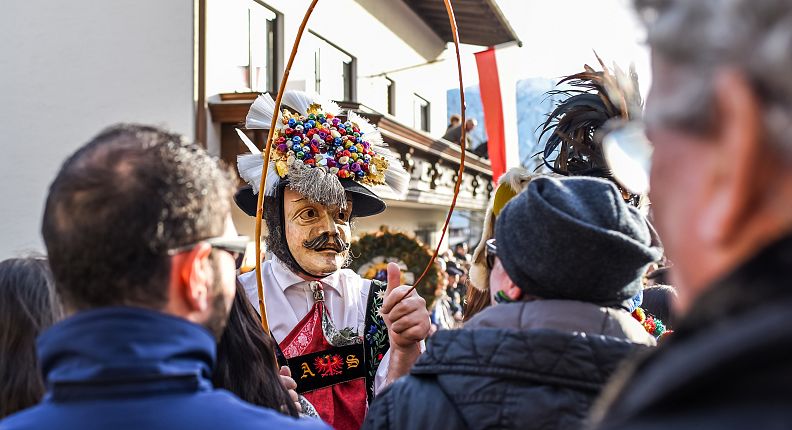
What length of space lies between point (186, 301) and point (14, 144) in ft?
28.4

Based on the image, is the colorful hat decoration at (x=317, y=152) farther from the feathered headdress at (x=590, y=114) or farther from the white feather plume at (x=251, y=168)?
the feathered headdress at (x=590, y=114)

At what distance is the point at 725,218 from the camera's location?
2.59ft

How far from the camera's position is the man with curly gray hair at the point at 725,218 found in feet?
2.32

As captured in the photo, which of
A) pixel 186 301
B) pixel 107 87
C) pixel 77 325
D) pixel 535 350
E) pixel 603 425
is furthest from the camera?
pixel 107 87

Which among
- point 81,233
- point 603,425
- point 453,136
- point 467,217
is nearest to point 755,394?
point 603,425

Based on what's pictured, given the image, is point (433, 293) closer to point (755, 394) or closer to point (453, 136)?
point (755, 394)

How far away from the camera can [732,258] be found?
2.63 feet

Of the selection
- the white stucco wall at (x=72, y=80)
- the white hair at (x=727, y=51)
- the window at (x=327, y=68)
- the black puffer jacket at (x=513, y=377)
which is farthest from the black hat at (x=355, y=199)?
the window at (x=327, y=68)

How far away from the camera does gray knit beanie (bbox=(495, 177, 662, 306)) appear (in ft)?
5.56

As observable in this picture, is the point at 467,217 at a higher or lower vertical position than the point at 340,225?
lower

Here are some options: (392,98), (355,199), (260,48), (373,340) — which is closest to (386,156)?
(355,199)

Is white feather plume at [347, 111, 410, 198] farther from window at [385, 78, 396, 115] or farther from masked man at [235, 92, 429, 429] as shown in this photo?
window at [385, 78, 396, 115]

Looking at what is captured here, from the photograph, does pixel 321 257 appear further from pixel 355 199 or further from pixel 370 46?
pixel 370 46

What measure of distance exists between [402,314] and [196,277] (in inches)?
57.6
